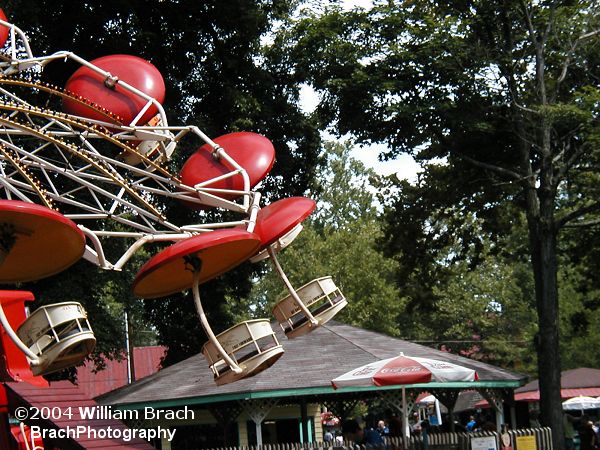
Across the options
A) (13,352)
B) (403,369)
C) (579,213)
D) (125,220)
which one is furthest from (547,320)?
(13,352)

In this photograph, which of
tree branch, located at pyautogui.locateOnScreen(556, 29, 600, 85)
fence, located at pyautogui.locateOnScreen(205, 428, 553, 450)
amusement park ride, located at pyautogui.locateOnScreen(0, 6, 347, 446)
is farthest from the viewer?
tree branch, located at pyautogui.locateOnScreen(556, 29, 600, 85)

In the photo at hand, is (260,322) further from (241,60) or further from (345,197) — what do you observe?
(345,197)

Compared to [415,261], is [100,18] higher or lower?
higher

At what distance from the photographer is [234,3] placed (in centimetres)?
2247

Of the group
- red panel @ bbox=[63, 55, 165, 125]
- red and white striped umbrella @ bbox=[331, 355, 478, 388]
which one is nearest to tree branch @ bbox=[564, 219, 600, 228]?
red and white striped umbrella @ bbox=[331, 355, 478, 388]

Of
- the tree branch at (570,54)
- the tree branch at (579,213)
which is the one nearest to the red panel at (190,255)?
the tree branch at (579,213)

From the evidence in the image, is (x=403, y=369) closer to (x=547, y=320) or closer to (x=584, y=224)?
(x=547, y=320)

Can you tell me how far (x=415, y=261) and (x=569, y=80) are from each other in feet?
22.8

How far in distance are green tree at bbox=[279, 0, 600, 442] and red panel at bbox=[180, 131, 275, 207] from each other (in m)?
A: 11.4

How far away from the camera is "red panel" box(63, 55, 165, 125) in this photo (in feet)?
37.6

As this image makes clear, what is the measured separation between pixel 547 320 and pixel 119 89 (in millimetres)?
14214

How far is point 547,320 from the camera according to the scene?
22.4 m

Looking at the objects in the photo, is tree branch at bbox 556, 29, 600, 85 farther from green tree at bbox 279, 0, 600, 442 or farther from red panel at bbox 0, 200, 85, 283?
red panel at bbox 0, 200, 85, 283

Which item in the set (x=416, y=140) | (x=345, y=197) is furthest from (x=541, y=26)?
(x=345, y=197)
